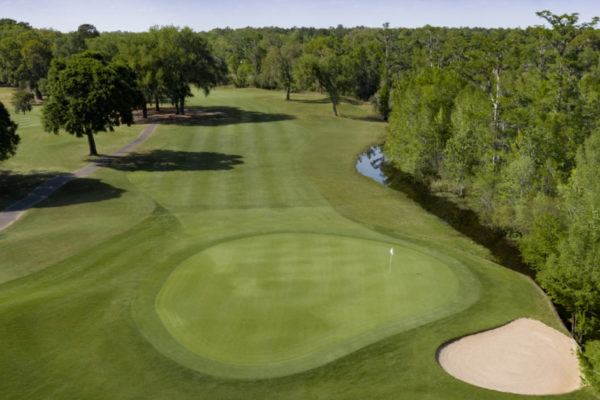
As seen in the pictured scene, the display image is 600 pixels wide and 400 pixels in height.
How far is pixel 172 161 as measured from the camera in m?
58.4

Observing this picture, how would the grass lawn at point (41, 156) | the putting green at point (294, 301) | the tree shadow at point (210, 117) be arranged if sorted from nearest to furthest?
the putting green at point (294, 301) < the grass lawn at point (41, 156) < the tree shadow at point (210, 117)

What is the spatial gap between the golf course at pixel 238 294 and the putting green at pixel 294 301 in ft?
0.28

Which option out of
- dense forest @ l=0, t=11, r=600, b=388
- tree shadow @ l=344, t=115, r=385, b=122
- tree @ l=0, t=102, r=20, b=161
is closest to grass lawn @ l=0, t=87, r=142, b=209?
tree @ l=0, t=102, r=20, b=161

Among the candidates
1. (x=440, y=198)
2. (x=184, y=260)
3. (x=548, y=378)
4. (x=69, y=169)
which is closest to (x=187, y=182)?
(x=69, y=169)

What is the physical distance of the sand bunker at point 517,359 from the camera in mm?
17766

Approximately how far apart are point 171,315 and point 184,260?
6997 millimetres

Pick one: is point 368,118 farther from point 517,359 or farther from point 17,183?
point 517,359

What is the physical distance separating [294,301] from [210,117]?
7138 cm

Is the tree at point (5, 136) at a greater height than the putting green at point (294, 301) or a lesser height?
greater

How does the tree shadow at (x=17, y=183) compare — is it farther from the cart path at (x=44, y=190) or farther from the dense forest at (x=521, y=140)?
the dense forest at (x=521, y=140)

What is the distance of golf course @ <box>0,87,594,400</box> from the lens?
57.7ft

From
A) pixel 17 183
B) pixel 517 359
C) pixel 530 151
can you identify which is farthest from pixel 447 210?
pixel 17 183

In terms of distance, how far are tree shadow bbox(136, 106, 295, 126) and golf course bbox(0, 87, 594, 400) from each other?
35959 mm

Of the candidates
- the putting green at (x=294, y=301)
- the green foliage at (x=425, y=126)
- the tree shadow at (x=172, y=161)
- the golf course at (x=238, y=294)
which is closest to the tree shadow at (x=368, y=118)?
the green foliage at (x=425, y=126)
